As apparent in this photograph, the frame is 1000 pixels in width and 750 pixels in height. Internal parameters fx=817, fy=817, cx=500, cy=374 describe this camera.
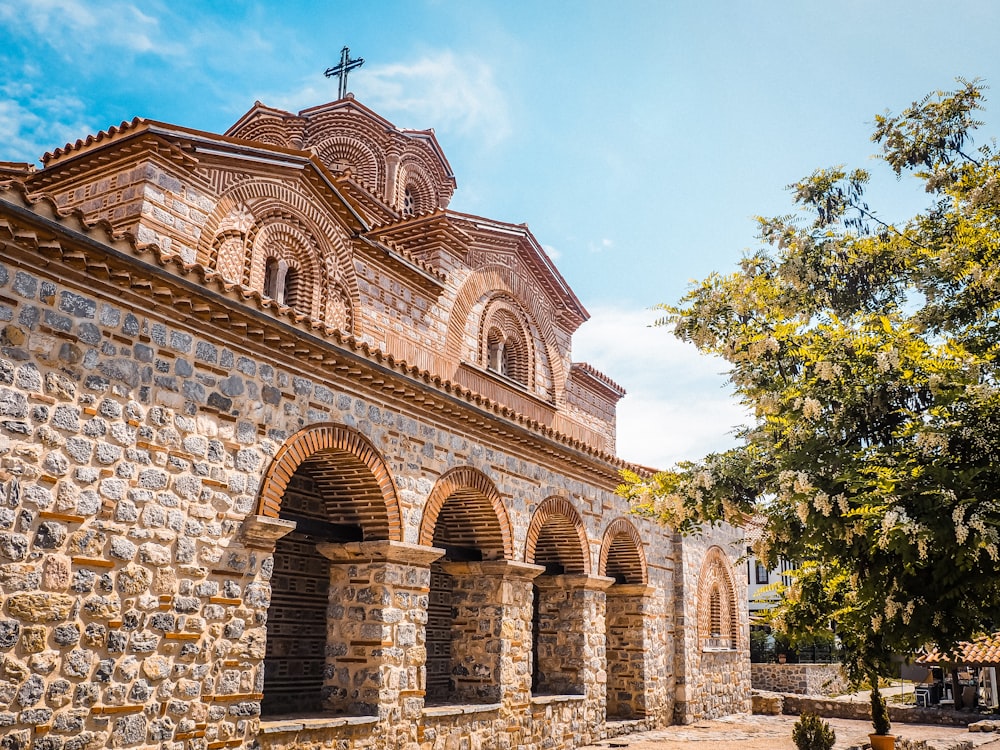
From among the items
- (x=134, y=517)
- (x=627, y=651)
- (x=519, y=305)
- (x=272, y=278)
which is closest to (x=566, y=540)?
(x=627, y=651)

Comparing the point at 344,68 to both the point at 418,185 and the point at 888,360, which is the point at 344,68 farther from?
the point at 888,360

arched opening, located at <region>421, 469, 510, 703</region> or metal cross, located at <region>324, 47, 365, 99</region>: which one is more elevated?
metal cross, located at <region>324, 47, 365, 99</region>

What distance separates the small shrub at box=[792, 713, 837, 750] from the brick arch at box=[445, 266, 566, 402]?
6.38 m

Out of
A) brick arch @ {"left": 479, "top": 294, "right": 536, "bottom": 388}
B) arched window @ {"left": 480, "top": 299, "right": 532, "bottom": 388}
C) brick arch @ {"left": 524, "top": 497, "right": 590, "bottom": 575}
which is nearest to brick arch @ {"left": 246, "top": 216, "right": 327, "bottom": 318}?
arched window @ {"left": 480, "top": 299, "right": 532, "bottom": 388}

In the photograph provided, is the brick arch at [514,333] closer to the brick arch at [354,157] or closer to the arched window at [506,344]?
the arched window at [506,344]

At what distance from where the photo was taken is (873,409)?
641cm

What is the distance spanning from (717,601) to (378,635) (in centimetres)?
1033

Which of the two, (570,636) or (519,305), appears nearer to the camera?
(570,636)

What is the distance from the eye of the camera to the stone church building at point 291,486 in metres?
5.18

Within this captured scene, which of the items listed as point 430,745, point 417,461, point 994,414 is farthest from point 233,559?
point 994,414

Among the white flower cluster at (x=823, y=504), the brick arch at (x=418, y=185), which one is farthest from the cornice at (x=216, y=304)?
the brick arch at (x=418, y=185)

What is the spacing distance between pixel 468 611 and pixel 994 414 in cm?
594

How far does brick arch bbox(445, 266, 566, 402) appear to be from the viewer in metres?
12.2

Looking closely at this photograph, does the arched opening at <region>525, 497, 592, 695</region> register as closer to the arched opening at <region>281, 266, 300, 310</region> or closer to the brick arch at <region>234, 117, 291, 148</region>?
the arched opening at <region>281, 266, 300, 310</region>
